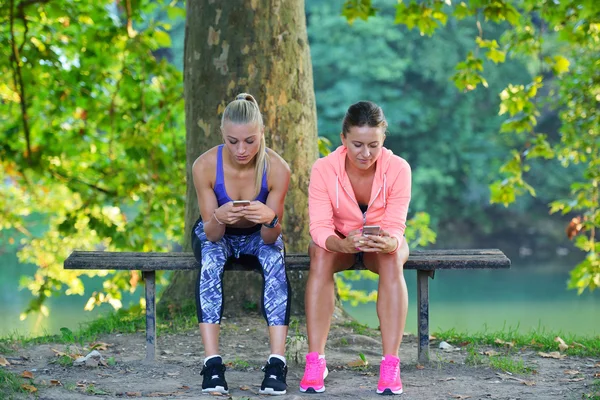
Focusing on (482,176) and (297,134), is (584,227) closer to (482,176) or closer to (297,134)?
(297,134)

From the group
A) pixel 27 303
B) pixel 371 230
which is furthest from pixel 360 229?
pixel 27 303

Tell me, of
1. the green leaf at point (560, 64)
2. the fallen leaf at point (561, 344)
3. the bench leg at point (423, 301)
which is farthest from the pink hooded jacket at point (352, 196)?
the green leaf at point (560, 64)

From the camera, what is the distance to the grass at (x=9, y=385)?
357 centimetres

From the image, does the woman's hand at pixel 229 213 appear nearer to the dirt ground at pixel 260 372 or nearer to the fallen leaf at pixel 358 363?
the dirt ground at pixel 260 372

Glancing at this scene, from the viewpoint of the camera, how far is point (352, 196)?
4.00m

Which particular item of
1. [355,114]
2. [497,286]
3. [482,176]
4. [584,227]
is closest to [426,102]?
[482,176]

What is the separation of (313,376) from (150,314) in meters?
1.05

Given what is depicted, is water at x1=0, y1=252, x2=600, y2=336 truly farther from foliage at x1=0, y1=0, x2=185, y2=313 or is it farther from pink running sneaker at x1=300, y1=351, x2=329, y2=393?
pink running sneaker at x1=300, y1=351, x2=329, y2=393

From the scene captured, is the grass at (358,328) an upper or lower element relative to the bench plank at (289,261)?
lower

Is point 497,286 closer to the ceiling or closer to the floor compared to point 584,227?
closer to the floor

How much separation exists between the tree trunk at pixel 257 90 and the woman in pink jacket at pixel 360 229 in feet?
4.58

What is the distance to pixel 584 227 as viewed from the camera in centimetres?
830

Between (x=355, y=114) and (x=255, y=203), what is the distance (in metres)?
0.62

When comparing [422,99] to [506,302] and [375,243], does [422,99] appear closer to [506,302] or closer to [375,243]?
[506,302]
